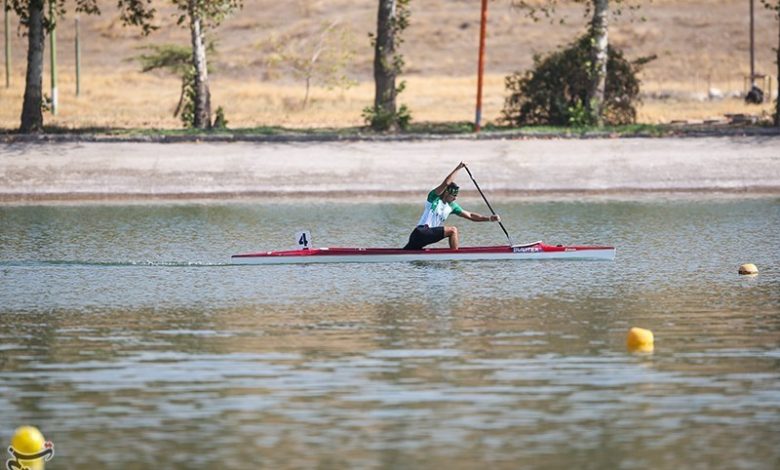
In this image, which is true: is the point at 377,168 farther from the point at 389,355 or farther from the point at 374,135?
the point at 389,355

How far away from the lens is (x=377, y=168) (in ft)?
156

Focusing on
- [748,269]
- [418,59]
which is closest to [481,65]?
[748,269]

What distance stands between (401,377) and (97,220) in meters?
21.6

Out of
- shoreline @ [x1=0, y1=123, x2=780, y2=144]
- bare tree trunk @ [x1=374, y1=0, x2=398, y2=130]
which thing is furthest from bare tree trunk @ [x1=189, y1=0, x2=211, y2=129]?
bare tree trunk @ [x1=374, y1=0, x2=398, y2=130]

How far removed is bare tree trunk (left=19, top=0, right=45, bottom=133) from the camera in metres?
50.8

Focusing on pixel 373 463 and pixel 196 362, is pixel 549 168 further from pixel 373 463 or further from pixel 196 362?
pixel 373 463

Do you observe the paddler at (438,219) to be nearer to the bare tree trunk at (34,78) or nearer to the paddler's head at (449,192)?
the paddler's head at (449,192)

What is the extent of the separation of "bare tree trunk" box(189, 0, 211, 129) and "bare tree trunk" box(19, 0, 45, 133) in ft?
14.5

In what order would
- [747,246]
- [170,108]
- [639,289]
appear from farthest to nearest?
[170,108] → [747,246] → [639,289]

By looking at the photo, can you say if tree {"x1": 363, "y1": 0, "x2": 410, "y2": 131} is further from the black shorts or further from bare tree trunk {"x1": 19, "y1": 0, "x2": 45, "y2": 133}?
the black shorts

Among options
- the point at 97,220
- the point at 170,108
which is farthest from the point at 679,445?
the point at 170,108

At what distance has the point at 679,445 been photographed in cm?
1722

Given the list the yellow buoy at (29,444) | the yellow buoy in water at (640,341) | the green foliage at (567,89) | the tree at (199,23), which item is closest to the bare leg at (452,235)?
the yellow buoy in water at (640,341)

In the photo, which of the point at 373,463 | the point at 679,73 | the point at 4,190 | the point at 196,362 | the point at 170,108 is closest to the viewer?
Answer: the point at 373,463
